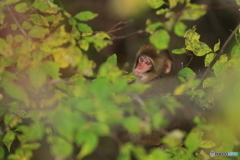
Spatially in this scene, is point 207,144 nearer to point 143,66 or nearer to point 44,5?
point 143,66

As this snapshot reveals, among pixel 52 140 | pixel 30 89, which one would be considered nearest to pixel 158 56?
pixel 30 89

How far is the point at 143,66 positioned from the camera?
→ 340cm

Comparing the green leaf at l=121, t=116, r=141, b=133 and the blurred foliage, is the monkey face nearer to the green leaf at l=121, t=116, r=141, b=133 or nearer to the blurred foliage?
the blurred foliage

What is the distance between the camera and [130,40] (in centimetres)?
396

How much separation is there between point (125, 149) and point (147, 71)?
202 cm

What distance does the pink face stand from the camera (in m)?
3.40

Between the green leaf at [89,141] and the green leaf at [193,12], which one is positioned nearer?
the green leaf at [89,141]

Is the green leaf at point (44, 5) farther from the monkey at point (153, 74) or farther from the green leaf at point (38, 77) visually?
the monkey at point (153, 74)

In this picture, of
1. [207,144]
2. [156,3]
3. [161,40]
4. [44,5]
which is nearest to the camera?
[161,40]

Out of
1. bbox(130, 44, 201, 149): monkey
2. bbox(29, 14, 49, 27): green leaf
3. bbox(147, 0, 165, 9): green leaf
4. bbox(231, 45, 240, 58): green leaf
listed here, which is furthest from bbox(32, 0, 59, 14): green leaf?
bbox(130, 44, 201, 149): monkey

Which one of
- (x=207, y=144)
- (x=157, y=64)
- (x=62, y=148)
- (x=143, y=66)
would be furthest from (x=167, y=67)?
(x=62, y=148)

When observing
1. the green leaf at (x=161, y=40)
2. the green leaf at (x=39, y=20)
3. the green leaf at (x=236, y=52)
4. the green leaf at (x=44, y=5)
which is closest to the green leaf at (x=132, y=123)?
the green leaf at (x=161, y=40)

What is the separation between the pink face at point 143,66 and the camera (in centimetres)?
340

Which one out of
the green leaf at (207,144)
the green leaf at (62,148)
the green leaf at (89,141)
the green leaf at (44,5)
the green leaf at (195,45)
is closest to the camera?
the green leaf at (89,141)
